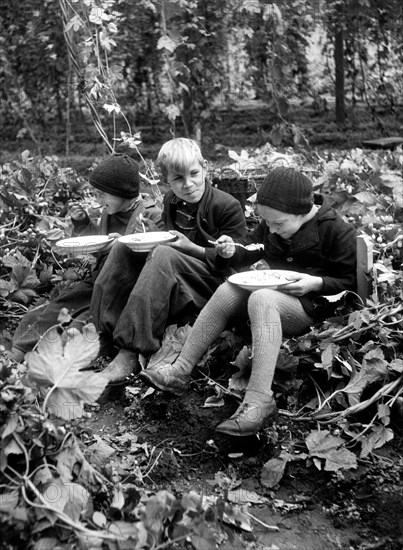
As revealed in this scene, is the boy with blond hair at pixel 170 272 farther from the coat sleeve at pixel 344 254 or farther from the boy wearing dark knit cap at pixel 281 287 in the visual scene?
the coat sleeve at pixel 344 254

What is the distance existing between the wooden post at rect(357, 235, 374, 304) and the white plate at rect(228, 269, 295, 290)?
0.28 m

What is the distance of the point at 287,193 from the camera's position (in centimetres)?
288

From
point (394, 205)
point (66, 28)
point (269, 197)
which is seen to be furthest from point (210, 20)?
point (269, 197)

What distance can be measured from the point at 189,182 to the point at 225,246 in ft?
1.15

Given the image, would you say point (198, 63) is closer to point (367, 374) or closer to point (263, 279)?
point (263, 279)

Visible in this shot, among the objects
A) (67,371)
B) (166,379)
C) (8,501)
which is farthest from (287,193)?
(8,501)

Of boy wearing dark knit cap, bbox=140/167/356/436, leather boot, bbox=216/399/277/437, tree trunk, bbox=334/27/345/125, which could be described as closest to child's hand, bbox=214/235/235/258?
boy wearing dark knit cap, bbox=140/167/356/436

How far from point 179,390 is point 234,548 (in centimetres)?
83

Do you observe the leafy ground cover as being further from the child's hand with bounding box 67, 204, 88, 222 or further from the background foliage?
the background foliage

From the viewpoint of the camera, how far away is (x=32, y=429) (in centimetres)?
201

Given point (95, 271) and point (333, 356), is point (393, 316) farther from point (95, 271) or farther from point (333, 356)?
point (95, 271)

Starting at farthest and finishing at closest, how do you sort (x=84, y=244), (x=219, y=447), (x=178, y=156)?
(x=84, y=244) < (x=178, y=156) < (x=219, y=447)

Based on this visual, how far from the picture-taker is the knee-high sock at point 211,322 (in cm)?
288

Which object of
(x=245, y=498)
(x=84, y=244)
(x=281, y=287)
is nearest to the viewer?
(x=245, y=498)
